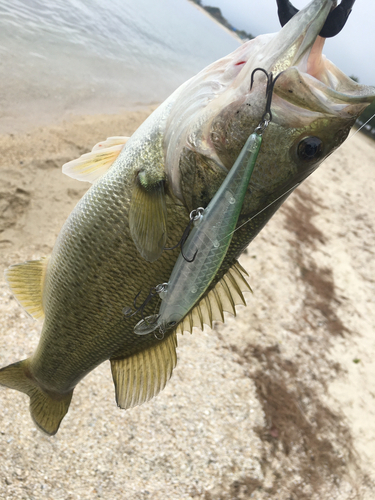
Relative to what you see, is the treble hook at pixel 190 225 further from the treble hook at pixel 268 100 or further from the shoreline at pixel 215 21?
the shoreline at pixel 215 21

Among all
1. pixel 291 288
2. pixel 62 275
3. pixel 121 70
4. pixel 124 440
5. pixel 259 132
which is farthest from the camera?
pixel 121 70

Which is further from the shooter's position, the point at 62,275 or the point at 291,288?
the point at 291,288

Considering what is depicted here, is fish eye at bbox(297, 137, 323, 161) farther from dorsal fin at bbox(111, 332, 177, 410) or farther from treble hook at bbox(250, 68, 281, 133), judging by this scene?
dorsal fin at bbox(111, 332, 177, 410)

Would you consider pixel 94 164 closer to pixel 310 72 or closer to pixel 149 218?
pixel 149 218

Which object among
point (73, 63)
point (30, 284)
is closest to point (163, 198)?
point (30, 284)

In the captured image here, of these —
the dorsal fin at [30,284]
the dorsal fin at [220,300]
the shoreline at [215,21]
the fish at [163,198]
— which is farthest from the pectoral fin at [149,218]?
the shoreline at [215,21]

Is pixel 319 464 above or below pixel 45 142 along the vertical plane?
above

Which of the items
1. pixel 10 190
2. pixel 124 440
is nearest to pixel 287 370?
pixel 124 440

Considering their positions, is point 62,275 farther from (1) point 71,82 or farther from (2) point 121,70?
(2) point 121,70

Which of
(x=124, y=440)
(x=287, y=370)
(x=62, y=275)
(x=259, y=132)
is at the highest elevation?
(x=259, y=132)
